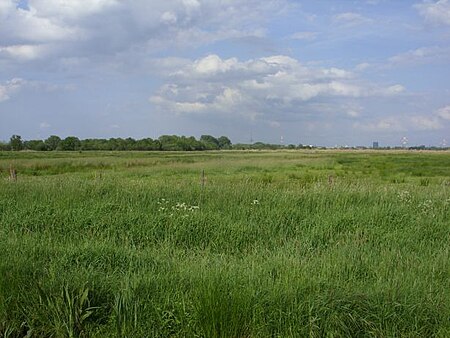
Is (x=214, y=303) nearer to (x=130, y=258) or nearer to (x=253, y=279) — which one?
(x=253, y=279)

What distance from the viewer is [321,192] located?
446 inches

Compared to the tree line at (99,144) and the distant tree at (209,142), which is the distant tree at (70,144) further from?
the distant tree at (209,142)

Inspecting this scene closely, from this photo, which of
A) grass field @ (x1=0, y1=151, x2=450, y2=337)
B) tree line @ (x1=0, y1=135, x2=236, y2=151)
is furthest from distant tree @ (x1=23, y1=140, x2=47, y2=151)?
grass field @ (x1=0, y1=151, x2=450, y2=337)

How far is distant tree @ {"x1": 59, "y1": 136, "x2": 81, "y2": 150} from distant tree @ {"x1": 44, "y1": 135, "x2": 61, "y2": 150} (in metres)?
2.28

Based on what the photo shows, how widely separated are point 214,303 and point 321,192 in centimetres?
783

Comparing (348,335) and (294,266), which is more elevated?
(294,266)

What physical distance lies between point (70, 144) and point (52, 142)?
6288 mm

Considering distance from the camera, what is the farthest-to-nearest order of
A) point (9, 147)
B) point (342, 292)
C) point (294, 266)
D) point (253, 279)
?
point (9, 147) → point (294, 266) → point (253, 279) → point (342, 292)

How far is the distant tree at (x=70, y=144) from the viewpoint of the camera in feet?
424

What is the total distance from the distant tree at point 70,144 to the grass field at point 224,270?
129 metres

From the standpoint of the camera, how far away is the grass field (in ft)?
13.3

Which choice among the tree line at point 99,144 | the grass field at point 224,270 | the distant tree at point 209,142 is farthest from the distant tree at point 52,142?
the grass field at point 224,270

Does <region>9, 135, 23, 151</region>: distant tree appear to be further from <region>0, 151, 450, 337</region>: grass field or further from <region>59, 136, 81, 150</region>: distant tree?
<region>0, 151, 450, 337</region>: grass field

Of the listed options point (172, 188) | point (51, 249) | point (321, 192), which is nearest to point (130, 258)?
point (51, 249)
